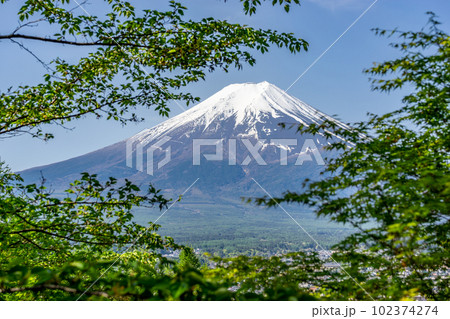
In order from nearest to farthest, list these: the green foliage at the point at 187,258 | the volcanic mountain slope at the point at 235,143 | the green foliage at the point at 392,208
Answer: the green foliage at the point at 187,258, the green foliage at the point at 392,208, the volcanic mountain slope at the point at 235,143

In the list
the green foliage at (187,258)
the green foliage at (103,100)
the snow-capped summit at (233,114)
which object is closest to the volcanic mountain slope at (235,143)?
the snow-capped summit at (233,114)

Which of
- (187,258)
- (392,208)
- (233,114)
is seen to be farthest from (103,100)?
(233,114)

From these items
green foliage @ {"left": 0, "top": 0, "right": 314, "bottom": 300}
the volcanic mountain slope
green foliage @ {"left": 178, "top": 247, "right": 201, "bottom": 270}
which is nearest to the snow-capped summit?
the volcanic mountain slope

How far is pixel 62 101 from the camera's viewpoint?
5336 millimetres

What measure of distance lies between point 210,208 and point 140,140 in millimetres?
61836

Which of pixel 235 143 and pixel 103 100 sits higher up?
pixel 235 143

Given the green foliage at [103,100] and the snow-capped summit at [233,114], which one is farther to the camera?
the snow-capped summit at [233,114]

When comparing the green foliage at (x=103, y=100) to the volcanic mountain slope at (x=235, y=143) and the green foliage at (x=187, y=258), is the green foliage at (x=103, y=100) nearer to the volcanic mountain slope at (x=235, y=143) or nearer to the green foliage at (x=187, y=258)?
the green foliage at (x=187, y=258)

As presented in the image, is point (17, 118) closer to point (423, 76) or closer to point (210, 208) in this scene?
point (423, 76)

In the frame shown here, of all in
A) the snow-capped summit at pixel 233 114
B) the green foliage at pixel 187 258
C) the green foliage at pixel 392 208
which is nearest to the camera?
the green foliage at pixel 187 258

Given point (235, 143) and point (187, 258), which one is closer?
point (187, 258)

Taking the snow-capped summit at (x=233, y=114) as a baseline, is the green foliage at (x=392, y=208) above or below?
below

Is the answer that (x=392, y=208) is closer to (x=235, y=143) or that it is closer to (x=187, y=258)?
(x=187, y=258)
